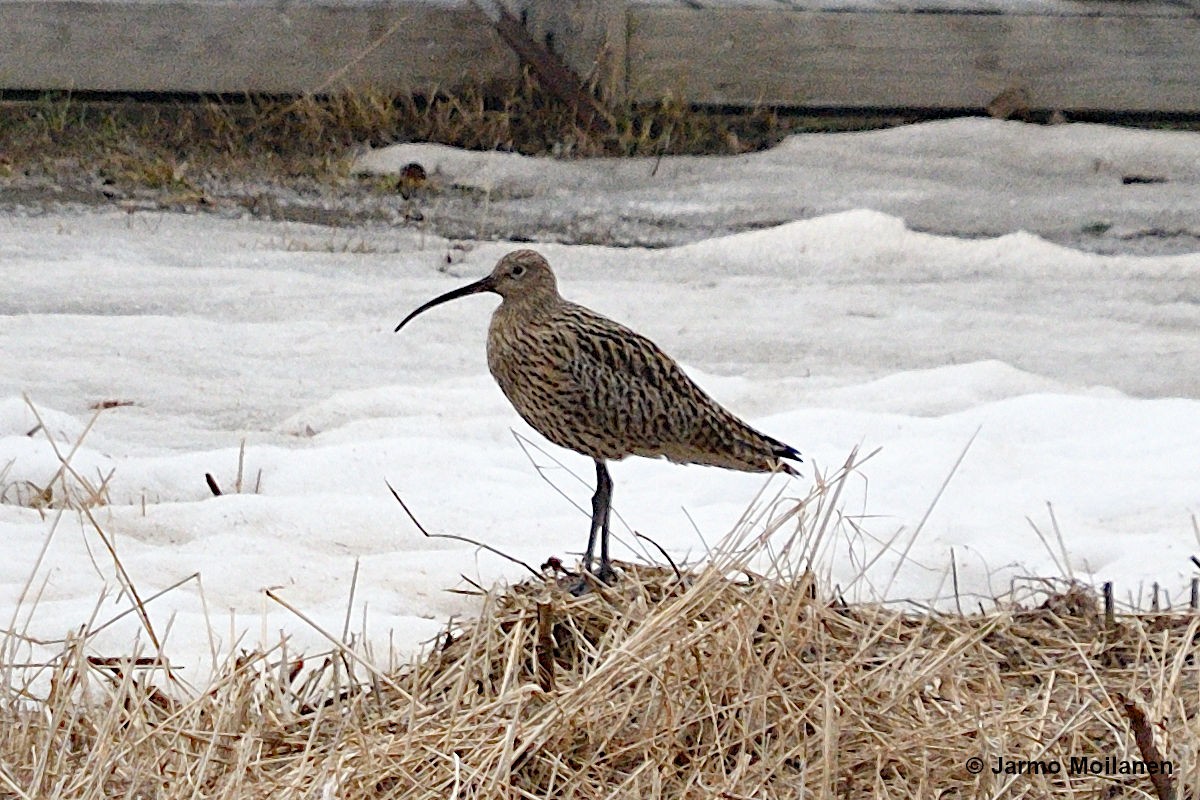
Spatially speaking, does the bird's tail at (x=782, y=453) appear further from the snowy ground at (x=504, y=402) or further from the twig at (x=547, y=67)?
the twig at (x=547, y=67)

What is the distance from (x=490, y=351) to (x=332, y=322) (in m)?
2.05

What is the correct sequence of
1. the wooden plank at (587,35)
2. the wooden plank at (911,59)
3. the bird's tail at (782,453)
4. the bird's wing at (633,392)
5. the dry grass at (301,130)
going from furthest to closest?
the wooden plank at (911,59) → the wooden plank at (587,35) → the dry grass at (301,130) → the bird's tail at (782,453) → the bird's wing at (633,392)

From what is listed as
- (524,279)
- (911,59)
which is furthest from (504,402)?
(911,59)

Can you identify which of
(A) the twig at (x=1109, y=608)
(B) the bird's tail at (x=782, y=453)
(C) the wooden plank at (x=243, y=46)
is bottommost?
(A) the twig at (x=1109, y=608)

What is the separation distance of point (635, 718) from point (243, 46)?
536 cm

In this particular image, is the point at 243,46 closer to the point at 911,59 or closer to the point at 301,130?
the point at 301,130

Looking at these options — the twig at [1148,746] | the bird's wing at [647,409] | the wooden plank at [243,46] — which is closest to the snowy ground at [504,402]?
the bird's wing at [647,409]

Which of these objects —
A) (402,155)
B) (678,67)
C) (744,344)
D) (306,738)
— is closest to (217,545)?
(306,738)

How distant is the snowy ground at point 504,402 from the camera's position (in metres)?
3.83

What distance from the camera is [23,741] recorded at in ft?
9.13

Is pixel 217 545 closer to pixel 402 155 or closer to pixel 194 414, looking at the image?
pixel 194 414

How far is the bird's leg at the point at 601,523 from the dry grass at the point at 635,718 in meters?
0.37

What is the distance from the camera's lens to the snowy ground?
3.83m

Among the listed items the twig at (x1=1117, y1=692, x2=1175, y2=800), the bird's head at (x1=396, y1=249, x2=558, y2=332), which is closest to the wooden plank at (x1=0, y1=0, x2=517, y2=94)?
the bird's head at (x1=396, y1=249, x2=558, y2=332)
